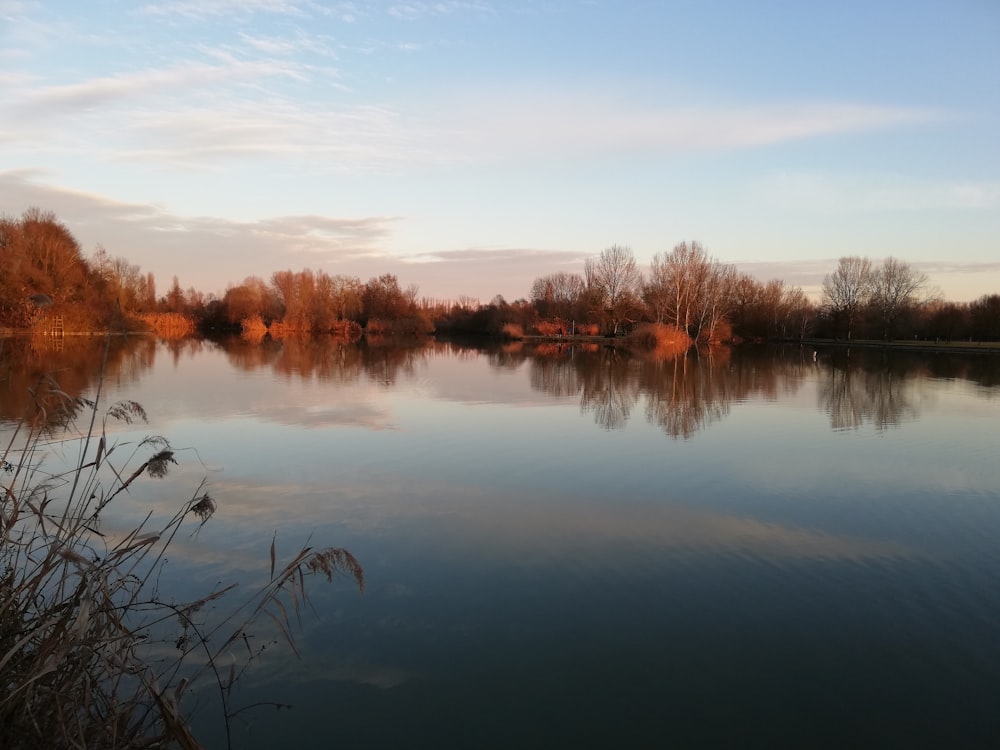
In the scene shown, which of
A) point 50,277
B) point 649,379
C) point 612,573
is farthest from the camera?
point 50,277

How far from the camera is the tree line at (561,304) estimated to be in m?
37.0

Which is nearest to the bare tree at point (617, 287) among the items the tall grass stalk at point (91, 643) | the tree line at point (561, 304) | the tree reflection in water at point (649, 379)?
the tree line at point (561, 304)

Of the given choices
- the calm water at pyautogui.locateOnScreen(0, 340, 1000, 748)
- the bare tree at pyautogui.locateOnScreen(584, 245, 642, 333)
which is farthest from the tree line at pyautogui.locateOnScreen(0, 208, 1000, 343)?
the calm water at pyautogui.locateOnScreen(0, 340, 1000, 748)

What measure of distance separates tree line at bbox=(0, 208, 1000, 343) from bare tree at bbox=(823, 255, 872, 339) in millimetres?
98

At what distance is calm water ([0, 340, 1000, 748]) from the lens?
3.55 meters

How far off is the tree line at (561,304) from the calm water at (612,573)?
3011cm

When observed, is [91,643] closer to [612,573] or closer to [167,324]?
Result: [612,573]

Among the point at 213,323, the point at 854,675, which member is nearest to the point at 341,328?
the point at 213,323

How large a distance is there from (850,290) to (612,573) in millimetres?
60721

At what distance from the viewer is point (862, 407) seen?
15133 millimetres

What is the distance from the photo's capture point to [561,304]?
6253cm

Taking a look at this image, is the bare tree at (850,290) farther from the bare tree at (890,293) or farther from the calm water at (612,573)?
the calm water at (612,573)

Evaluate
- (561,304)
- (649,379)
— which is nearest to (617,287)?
(561,304)

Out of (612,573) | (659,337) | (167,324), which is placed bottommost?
(612,573)
